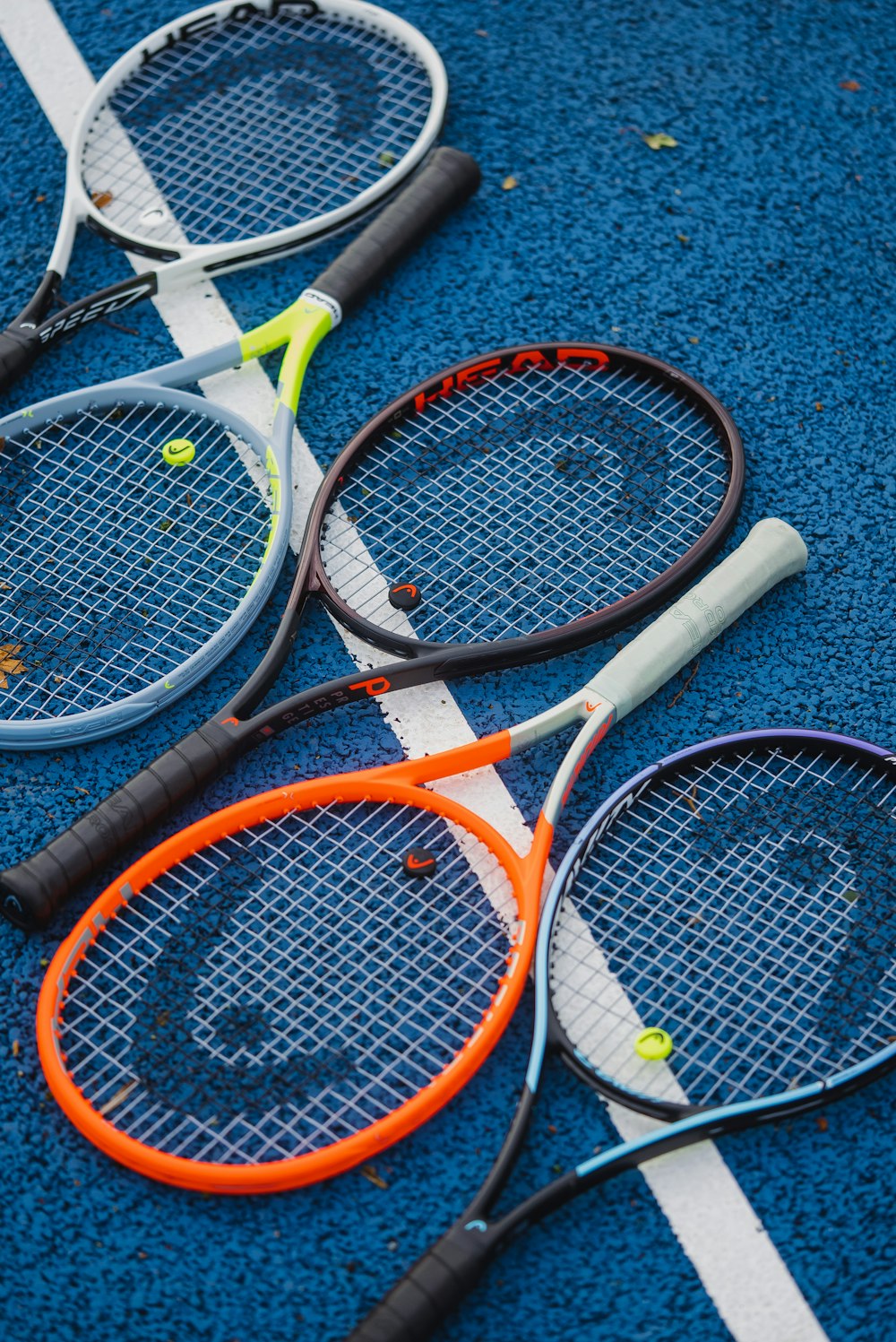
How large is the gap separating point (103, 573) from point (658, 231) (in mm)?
1942

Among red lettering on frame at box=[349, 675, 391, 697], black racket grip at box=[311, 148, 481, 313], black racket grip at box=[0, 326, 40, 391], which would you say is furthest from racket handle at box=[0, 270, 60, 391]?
red lettering on frame at box=[349, 675, 391, 697]

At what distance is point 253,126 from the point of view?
14.2 ft

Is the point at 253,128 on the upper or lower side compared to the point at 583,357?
upper

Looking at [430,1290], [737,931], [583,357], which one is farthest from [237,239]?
[430,1290]

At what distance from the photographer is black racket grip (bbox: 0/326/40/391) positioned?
382 cm

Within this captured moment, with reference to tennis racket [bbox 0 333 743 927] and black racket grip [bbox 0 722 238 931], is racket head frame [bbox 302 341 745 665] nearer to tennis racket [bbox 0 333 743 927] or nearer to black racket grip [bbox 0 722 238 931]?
tennis racket [bbox 0 333 743 927]

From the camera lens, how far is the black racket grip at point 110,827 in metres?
3.09

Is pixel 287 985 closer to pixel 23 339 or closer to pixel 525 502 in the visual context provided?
pixel 525 502

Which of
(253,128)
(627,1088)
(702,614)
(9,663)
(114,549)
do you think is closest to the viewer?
(627,1088)

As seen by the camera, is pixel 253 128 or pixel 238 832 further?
pixel 253 128

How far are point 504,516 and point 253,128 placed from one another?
155cm

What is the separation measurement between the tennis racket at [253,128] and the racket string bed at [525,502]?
0.78 metres

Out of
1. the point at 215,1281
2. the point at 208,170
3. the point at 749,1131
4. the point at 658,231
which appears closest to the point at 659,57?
the point at 658,231

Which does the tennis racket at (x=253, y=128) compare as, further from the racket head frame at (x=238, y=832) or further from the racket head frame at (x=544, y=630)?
the racket head frame at (x=238, y=832)
